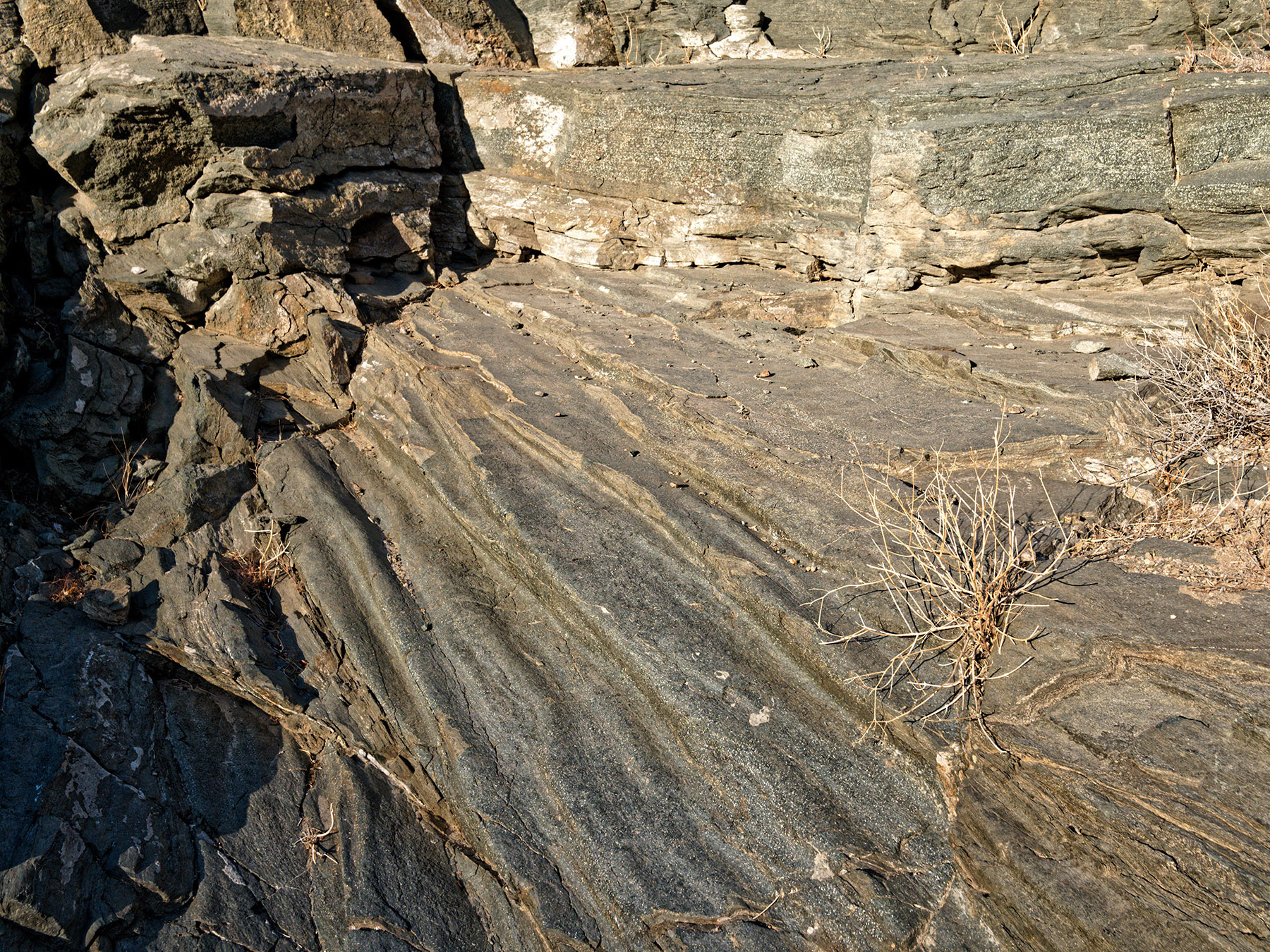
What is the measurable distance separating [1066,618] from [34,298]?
586 centimetres

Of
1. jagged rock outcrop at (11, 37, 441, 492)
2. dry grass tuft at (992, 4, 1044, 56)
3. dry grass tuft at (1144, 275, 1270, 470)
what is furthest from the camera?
dry grass tuft at (992, 4, 1044, 56)

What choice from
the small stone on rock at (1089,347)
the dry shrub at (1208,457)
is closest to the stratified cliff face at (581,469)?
the small stone on rock at (1089,347)

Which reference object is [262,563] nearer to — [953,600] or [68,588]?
[68,588]

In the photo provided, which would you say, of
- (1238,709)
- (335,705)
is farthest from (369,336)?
(1238,709)

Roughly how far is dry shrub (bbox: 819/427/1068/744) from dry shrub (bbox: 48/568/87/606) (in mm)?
3347

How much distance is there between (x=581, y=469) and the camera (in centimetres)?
407

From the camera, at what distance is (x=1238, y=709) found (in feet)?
7.98

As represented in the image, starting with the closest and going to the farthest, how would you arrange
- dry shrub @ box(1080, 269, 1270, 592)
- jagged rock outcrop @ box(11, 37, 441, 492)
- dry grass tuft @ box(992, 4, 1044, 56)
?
dry shrub @ box(1080, 269, 1270, 592) → jagged rock outcrop @ box(11, 37, 441, 492) → dry grass tuft @ box(992, 4, 1044, 56)

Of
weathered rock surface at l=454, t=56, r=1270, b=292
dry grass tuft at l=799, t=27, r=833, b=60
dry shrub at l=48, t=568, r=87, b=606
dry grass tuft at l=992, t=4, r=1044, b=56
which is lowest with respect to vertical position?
dry shrub at l=48, t=568, r=87, b=606

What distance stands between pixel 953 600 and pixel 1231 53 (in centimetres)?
436

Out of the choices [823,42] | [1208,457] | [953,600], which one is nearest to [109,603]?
[953,600]

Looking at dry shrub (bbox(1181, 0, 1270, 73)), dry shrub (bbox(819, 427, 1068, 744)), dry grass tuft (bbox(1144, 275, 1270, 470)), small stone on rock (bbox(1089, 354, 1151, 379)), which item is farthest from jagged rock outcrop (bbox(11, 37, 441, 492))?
dry shrub (bbox(1181, 0, 1270, 73))

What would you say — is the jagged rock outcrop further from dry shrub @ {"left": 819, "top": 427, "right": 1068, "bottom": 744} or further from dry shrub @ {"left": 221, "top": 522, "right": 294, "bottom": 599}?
dry shrub @ {"left": 819, "top": 427, "right": 1068, "bottom": 744}

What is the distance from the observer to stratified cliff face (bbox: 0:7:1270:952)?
258cm
